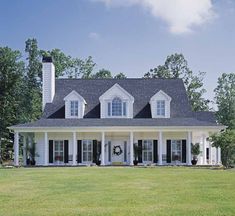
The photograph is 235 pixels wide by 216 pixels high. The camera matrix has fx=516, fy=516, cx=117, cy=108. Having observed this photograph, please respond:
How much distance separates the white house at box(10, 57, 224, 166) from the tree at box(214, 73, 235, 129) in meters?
19.7

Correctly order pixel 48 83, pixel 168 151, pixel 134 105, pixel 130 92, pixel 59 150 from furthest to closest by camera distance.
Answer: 1. pixel 130 92
2. pixel 48 83
3. pixel 134 105
4. pixel 59 150
5. pixel 168 151

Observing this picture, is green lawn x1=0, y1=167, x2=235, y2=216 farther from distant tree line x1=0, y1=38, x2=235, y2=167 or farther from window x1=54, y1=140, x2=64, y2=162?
distant tree line x1=0, y1=38, x2=235, y2=167

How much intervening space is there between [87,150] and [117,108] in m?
4.30

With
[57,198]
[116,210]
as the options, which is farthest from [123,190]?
[116,210]

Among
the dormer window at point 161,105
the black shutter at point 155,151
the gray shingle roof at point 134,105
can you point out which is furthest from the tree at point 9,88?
the black shutter at point 155,151

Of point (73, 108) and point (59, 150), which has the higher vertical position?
point (73, 108)

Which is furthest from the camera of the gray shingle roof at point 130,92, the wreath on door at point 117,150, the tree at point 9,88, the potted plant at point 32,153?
the tree at point 9,88

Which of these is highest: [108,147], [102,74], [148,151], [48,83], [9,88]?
[102,74]

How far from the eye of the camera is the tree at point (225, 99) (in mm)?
63250

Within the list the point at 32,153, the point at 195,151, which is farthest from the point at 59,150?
the point at 195,151

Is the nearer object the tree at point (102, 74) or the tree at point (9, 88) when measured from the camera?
the tree at point (9, 88)

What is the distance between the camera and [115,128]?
38.0 metres

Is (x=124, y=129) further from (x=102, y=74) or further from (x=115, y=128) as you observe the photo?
(x=102, y=74)

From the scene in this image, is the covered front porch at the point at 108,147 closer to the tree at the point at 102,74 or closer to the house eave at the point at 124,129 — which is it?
the house eave at the point at 124,129
